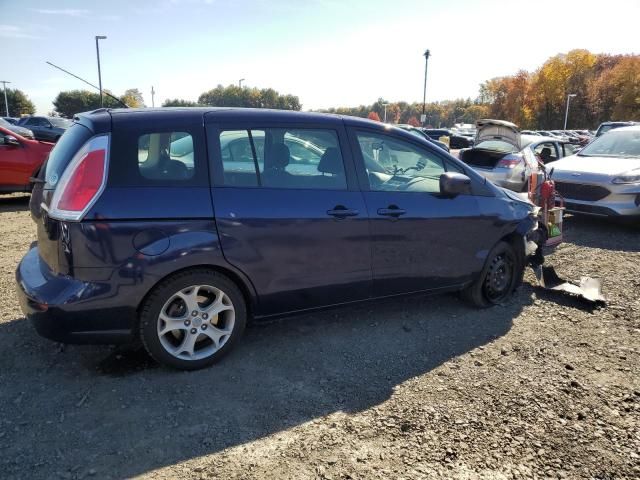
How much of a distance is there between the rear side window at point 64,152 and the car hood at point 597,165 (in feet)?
25.6

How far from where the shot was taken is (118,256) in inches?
114

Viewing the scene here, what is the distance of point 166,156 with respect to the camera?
3096 mm

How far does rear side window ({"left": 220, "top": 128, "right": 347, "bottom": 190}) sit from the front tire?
27.9 inches

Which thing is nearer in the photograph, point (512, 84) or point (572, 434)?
point (572, 434)

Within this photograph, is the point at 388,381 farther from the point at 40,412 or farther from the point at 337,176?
the point at 40,412

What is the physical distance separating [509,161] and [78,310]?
24.2 ft

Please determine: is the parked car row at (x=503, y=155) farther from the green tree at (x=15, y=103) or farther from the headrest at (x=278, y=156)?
the green tree at (x=15, y=103)

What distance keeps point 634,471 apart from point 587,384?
2.83 feet

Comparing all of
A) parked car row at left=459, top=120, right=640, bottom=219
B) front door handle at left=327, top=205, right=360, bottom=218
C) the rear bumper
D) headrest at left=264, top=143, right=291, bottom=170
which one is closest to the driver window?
front door handle at left=327, top=205, right=360, bottom=218

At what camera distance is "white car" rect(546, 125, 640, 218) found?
7742mm

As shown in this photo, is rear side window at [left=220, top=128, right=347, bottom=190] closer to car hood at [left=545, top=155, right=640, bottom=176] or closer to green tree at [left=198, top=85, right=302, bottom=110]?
car hood at [left=545, top=155, right=640, bottom=176]

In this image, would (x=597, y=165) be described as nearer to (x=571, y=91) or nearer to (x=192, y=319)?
(x=192, y=319)

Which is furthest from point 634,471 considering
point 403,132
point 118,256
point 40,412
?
point 40,412

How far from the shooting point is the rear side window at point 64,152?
9.98 ft
